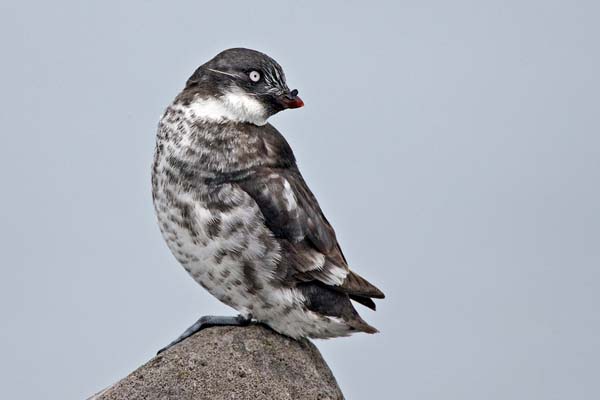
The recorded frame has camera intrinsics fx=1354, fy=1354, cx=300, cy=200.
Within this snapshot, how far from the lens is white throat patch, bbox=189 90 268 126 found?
28.3 feet

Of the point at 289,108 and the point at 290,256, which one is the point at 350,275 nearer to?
the point at 290,256

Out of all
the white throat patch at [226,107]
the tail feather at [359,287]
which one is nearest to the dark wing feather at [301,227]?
the tail feather at [359,287]

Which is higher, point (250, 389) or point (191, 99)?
point (191, 99)

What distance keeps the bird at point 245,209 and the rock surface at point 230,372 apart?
140mm

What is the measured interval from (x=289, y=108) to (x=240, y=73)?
15.2 inches

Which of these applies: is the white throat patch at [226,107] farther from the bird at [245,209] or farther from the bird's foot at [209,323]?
the bird's foot at [209,323]

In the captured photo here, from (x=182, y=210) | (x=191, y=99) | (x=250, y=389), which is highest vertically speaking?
(x=191, y=99)

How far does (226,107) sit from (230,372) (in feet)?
5.53

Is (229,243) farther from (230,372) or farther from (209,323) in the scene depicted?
(230,372)

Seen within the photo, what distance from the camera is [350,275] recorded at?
8.85 m

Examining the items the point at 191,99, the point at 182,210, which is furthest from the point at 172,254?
the point at 191,99

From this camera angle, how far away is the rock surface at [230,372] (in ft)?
27.8

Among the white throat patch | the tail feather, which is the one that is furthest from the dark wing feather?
the white throat patch

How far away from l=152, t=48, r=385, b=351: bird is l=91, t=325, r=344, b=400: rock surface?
0.14 meters
